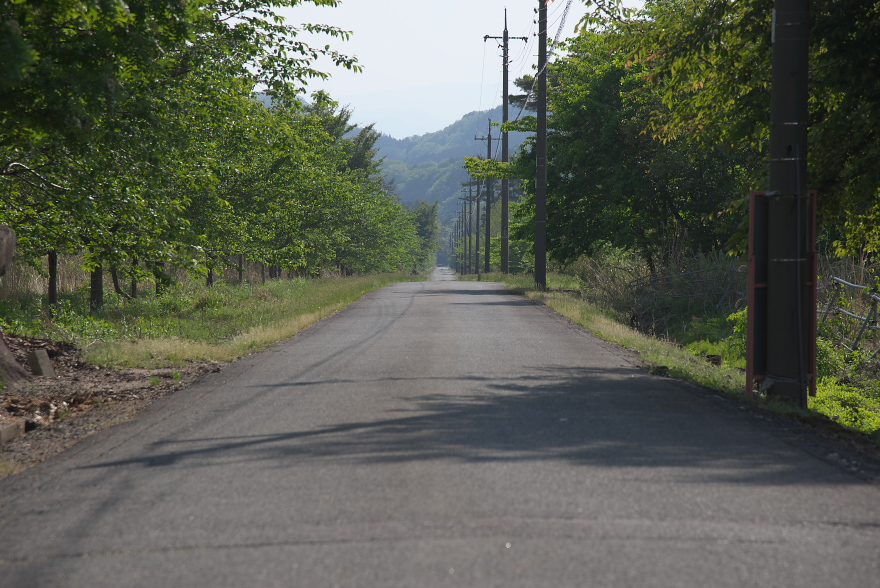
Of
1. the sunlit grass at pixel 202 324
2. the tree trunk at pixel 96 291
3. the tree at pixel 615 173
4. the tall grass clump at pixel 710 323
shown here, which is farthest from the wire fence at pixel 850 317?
the tree trunk at pixel 96 291

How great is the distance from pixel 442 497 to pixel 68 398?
238 inches

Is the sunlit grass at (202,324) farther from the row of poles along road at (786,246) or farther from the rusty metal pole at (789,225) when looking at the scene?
the rusty metal pole at (789,225)

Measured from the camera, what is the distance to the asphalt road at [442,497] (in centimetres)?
386

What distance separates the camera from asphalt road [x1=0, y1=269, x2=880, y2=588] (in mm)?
3855

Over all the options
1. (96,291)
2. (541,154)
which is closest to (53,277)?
(96,291)

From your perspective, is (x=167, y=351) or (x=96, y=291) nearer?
(x=167, y=351)

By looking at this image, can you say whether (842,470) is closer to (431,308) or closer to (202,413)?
(202,413)

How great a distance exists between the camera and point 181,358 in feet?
41.0

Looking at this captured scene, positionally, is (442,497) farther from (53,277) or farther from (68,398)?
(53,277)

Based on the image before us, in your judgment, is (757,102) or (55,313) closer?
(757,102)

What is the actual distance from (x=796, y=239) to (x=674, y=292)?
15721 millimetres

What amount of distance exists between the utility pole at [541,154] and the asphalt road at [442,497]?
23012 millimetres

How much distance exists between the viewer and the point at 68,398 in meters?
9.31

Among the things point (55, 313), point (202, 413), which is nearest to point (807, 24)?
point (202, 413)
